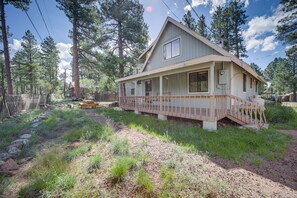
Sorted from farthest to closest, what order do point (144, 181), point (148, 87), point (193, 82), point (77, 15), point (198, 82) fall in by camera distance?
point (77, 15) < point (148, 87) < point (193, 82) < point (198, 82) < point (144, 181)

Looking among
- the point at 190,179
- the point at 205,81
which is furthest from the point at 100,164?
the point at 205,81

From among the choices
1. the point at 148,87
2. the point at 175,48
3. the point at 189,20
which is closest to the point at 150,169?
the point at 175,48

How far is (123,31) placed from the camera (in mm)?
18250

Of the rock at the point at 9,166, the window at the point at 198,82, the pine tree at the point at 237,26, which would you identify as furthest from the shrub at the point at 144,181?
the pine tree at the point at 237,26

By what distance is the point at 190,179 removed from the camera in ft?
9.14

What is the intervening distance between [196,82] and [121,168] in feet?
22.8

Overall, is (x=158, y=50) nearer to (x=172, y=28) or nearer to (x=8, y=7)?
(x=172, y=28)

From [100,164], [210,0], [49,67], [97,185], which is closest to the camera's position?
[97,185]

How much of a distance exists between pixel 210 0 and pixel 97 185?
11621mm

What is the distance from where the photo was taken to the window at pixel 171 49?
10223 millimetres

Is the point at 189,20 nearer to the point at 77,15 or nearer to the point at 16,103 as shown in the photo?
the point at 77,15

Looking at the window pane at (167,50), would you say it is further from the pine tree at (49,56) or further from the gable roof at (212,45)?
the pine tree at (49,56)

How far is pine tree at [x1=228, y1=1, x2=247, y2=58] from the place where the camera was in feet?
60.9

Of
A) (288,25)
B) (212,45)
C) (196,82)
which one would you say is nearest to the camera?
(212,45)
